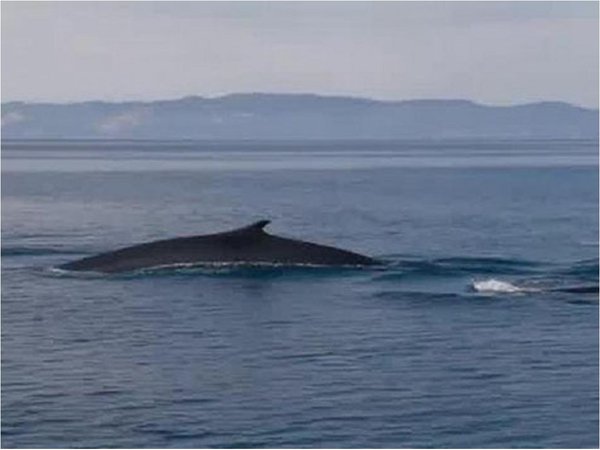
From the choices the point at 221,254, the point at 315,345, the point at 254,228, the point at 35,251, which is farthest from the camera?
the point at 35,251

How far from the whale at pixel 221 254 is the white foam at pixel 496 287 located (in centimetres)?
360

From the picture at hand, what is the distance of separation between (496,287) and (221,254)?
246 inches

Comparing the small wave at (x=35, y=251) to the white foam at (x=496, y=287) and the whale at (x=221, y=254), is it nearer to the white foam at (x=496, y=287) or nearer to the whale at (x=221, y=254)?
the whale at (x=221, y=254)

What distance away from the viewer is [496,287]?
3347cm

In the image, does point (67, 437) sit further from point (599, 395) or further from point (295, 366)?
point (599, 395)

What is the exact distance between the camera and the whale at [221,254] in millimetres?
35688

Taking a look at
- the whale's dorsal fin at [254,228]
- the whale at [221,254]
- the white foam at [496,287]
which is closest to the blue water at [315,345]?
the white foam at [496,287]

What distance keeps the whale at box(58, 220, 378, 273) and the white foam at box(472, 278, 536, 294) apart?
360cm

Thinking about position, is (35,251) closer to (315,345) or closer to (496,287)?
(496,287)

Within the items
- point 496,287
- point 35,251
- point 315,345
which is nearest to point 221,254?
point 496,287

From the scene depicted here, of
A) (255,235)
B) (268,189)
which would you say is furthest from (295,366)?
(268,189)

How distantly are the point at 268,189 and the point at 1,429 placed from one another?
65993mm

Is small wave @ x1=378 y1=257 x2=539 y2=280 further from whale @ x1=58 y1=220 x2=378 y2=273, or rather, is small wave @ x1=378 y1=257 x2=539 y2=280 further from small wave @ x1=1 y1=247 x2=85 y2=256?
small wave @ x1=1 y1=247 x2=85 y2=256

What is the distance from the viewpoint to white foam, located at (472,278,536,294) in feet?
108
